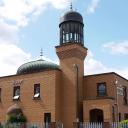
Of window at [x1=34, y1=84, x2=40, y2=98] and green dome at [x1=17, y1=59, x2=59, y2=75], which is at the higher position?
green dome at [x1=17, y1=59, x2=59, y2=75]

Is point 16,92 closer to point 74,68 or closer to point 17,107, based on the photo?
point 17,107

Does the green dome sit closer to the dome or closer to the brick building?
the brick building

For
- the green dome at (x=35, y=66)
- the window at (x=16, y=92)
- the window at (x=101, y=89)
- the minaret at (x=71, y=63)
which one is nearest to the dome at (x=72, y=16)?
the minaret at (x=71, y=63)

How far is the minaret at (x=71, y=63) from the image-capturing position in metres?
35.7

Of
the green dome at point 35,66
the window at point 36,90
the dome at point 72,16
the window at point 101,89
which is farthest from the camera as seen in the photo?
the green dome at point 35,66

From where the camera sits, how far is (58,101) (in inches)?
1427

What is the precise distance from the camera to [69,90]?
1423 inches

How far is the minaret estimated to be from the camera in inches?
1405

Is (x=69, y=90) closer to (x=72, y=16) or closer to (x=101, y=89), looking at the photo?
(x=101, y=89)

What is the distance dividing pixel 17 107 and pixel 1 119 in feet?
10.7

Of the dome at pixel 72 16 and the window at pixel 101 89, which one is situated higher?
the dome at pixel 72 16

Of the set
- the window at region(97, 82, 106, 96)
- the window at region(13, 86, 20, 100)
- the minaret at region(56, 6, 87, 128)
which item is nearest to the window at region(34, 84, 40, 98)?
the window at region(13, 86, 20, 100)

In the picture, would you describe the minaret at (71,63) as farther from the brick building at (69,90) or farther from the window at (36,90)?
the window at (36,90)

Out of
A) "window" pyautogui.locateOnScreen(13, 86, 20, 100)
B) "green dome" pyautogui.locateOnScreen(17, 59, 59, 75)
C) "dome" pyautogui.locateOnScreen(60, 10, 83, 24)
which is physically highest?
"dome" pyautogui.locateOnScreen(60, 10, 83, 24)
